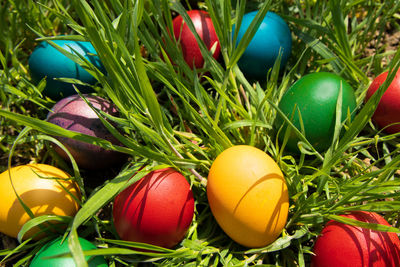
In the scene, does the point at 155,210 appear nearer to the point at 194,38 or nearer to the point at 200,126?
the point at 200,126

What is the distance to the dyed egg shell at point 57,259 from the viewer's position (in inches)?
43.1

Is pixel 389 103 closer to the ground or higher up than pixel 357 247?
higher up

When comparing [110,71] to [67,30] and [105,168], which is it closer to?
[105,168]

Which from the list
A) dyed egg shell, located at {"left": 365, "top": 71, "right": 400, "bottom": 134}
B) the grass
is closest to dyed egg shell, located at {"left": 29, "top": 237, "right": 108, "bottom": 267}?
the grass

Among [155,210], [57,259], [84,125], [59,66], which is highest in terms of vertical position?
[59,66]

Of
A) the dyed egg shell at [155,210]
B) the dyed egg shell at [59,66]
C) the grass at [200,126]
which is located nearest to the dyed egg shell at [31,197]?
the grass at [200,126]

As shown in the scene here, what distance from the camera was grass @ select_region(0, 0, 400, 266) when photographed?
1.11 metres

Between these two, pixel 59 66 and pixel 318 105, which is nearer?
pixel 318 105

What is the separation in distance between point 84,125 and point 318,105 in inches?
31.8

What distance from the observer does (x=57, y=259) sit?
110 cm

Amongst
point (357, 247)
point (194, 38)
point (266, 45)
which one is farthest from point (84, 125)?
point (357, 247)

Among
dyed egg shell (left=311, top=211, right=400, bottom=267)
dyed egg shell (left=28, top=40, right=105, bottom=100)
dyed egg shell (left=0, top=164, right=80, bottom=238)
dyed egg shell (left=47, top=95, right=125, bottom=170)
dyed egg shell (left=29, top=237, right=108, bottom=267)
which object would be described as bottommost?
dyed egg shell (left=29, top=237, right=108, bottom=267)

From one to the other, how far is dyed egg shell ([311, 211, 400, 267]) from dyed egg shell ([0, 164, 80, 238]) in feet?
2.74

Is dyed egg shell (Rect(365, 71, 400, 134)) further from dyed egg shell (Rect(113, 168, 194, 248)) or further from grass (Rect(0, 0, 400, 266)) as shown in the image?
dyed egg shell (Rect(113, 168, 194, 248))
